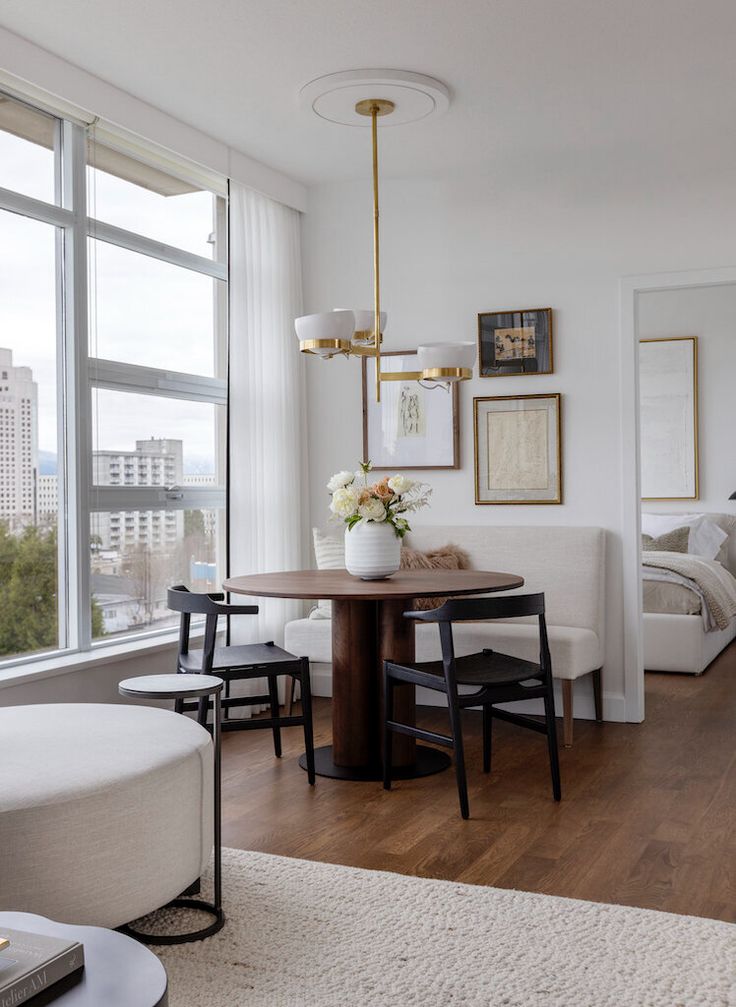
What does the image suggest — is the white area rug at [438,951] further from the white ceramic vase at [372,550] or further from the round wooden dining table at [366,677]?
the white ceramic vase at [372,550]

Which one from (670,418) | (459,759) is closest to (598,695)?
(459,759)

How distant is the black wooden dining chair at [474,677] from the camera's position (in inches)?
133

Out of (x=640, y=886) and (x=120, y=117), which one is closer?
(x=640, y=886)

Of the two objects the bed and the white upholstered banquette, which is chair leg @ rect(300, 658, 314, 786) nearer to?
the white upholstered banquette

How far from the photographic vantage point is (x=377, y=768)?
3.93 meters

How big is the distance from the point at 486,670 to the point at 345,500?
0.85 metres

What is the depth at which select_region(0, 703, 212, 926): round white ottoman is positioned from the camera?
86.2 inches

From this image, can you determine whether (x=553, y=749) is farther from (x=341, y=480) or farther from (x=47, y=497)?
(x=47, y=497)

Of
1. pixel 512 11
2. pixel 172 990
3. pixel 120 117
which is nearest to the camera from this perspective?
pixel 172 990

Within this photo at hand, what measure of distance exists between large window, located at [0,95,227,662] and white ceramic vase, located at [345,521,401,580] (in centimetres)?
110

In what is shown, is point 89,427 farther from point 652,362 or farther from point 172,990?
point 652,362

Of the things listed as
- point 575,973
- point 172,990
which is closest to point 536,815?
point 575,973

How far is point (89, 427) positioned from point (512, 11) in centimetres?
226

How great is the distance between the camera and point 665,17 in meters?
3.41
